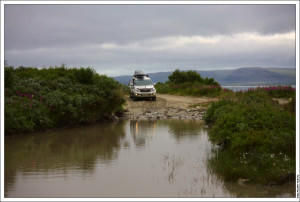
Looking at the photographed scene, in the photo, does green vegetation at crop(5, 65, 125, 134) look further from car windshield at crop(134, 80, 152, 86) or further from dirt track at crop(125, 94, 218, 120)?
car windshield at crop(134, 80, 152, 86)

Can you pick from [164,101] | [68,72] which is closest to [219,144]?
[68,72]

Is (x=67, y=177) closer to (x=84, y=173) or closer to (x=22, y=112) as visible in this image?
(x=84, y=173)

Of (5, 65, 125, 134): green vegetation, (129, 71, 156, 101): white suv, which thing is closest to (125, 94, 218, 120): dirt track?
(129, 71, 156, 101): white suv

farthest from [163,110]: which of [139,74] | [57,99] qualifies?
[57,99]

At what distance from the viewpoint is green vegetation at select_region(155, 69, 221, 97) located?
3438 centimetres

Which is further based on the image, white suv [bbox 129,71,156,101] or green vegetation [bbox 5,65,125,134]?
white suv [bbox 129,71,156,101]

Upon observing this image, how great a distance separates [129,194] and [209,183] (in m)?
1.79

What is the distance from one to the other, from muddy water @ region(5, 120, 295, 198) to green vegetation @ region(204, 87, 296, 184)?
1.22ft

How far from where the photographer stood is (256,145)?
879 cm

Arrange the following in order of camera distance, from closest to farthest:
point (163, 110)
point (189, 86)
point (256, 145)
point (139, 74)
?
1. point (256, 145)
2. point (163, 110)
3. point (139, 74)
4. point (189, 86)

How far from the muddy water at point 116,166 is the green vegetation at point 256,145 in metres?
0.37

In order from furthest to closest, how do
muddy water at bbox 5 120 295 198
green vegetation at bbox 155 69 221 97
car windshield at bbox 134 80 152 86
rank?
green vegetation at bbox 155 69 221 97 → car windshield at bbox 134 80 152 86 → muddy water at bbox 5 120 295 198

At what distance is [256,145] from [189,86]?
101 feet

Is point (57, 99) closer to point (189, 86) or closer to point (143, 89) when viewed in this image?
point (143, 89)
